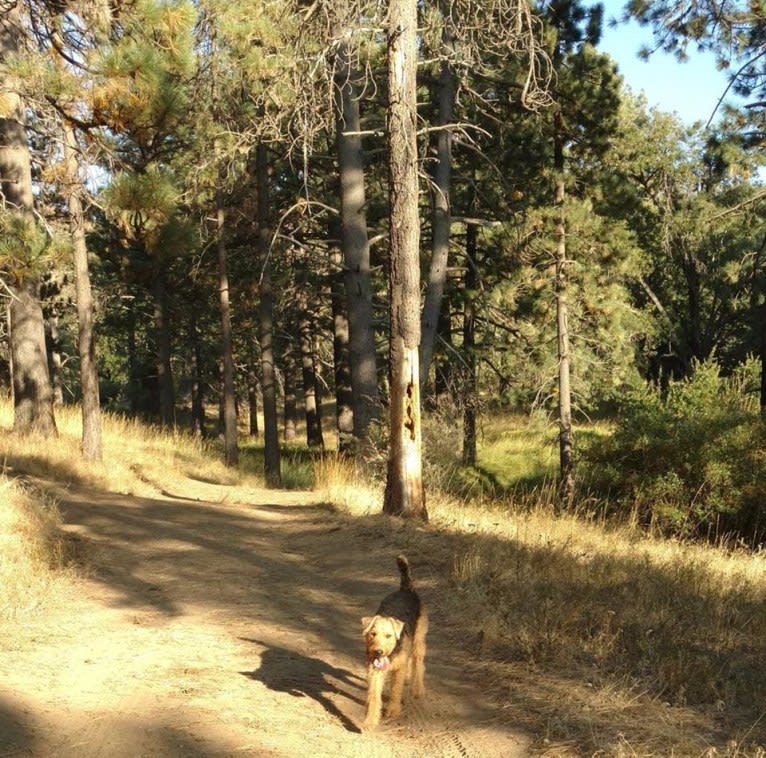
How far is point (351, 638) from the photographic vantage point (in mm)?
6363

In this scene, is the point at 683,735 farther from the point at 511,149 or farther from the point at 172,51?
the point at 511,149

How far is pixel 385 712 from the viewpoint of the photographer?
15.9 ft

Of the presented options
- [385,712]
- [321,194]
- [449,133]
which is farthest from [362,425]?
[385,712]

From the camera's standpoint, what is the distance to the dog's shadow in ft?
16.9

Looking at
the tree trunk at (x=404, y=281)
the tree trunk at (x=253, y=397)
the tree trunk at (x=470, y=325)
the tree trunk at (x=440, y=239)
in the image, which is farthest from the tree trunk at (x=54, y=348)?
the tree trunk at (x=404, y=281)

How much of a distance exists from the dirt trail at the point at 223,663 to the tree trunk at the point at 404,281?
35.1 inches

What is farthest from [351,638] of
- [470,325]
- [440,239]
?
[470,325]

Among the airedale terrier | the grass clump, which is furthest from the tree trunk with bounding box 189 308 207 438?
the airedale terrier

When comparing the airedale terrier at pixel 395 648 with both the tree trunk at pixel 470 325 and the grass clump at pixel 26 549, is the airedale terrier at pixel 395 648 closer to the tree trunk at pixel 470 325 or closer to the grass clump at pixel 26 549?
the grass clump at pixel 26 549

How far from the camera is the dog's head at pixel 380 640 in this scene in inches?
174

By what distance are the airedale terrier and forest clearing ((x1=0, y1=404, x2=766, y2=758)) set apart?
160mm

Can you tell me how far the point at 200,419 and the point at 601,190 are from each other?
2686 cm

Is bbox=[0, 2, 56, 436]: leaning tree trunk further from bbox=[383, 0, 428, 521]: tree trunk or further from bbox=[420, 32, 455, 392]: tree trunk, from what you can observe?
bbox=[383, 0, 428, 521]: tree trunk

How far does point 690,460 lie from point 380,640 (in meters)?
14.9
